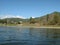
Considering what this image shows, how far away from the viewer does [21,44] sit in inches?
1283

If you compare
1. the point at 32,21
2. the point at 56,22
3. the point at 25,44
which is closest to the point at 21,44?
the point at 25,44

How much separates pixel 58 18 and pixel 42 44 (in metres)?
125

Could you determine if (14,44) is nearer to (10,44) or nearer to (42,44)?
(10,44)

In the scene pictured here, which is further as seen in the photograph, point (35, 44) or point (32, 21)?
point (32, 21)

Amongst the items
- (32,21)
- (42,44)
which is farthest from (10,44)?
(32,21)

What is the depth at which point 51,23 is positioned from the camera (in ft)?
516

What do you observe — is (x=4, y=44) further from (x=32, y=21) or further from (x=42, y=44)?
(x=32, y=21)

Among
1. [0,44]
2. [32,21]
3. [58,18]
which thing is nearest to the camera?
[0,44]

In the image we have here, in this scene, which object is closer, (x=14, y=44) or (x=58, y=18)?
(x=14, y=44)

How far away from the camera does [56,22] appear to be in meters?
155

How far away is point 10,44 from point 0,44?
192cm

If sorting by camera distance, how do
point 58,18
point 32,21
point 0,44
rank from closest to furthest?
point 0,44 < point 58,18 < point 32,21

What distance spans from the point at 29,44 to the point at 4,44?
15.8 ft

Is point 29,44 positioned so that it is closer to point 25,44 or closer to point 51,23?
point 25,44
